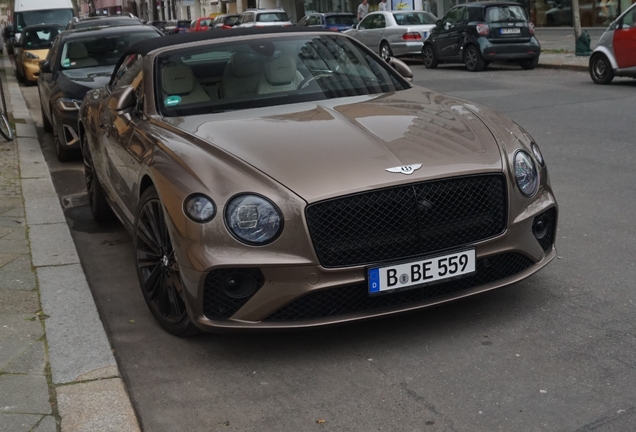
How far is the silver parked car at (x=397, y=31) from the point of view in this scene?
25391mm

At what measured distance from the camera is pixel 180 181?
4.41 m

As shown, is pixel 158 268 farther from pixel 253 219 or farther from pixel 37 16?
pixel 37 16

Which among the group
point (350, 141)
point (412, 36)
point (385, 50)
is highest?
point (412, 36)

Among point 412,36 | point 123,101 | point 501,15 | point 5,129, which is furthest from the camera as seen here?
point 412,36

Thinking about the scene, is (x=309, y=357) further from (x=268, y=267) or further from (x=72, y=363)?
(x=72, y=363)

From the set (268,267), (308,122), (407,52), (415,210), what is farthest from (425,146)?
(407,52)

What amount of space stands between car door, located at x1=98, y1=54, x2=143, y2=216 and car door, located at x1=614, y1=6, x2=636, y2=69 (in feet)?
35.2

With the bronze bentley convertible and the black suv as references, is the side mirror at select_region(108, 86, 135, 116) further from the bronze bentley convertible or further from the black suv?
the black suv

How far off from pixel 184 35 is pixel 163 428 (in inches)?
130

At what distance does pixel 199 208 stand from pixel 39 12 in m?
28.9

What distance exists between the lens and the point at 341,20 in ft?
112

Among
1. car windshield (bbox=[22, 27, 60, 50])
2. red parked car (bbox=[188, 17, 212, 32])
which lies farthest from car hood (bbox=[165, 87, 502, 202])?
red parked car (bbox=[188, 17, 212, 32])

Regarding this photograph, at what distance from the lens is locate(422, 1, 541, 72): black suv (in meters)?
20.6

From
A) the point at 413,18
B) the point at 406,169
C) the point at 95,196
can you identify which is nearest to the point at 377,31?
the point at 413,18
